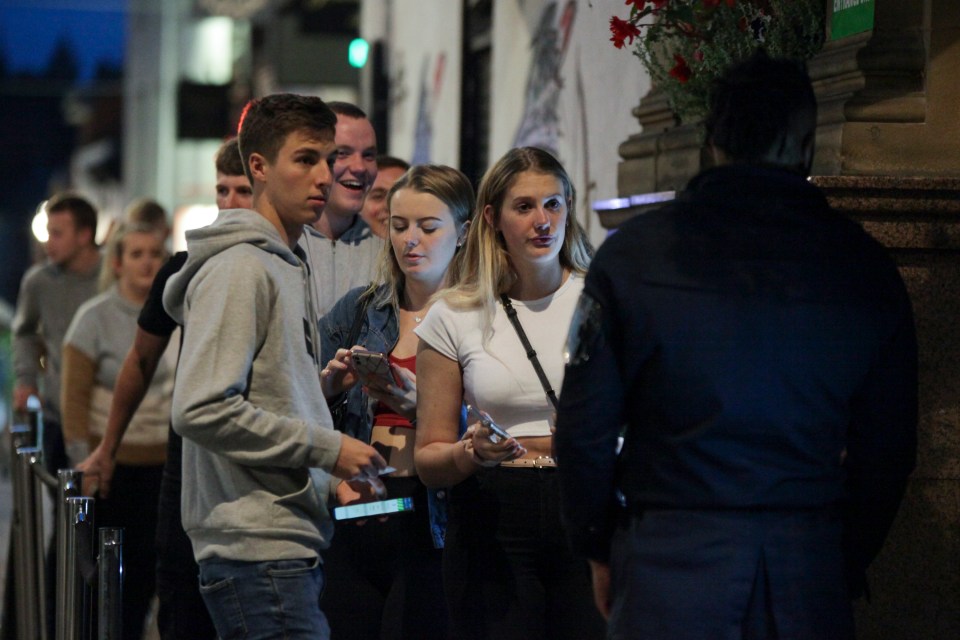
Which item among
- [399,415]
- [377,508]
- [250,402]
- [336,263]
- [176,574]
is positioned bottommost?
[176,574]

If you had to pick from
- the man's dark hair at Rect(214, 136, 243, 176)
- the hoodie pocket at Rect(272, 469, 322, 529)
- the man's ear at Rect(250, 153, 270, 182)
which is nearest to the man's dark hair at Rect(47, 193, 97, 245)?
the man's dark hair at Rect(214, 136, 243, 176)

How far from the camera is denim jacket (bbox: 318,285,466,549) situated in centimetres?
467

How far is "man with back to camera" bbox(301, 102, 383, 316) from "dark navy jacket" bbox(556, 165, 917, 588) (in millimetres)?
2565

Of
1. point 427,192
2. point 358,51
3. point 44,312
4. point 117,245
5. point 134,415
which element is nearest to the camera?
point 427,192

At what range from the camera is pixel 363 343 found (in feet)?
16.0

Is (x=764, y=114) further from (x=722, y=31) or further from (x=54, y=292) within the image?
(x=54, y=292)

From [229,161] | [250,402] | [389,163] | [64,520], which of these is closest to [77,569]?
[64,520]

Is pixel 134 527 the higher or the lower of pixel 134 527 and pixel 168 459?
the lower

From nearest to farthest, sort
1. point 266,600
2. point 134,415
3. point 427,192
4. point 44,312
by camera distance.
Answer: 1. point 266,600
2. point 427,192
3. point 134,415
4. point 44,312

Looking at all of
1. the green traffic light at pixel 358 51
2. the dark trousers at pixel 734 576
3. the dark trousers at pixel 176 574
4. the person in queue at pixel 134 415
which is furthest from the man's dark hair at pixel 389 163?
the green traffic light at pixel 358 51

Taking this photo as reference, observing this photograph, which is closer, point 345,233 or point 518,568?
point 518,568

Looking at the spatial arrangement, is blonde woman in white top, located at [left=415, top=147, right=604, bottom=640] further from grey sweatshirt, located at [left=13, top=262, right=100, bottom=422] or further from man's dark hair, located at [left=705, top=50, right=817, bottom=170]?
grey sweatshirt, located at [left=13, top=262, right=100, bottom=422]

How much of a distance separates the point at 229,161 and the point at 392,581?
1702 millimetres

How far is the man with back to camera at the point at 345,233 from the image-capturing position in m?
5.60
